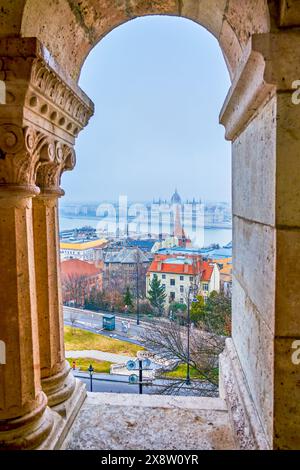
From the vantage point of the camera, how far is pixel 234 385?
6.79 ft

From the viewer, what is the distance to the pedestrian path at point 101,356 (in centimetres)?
682

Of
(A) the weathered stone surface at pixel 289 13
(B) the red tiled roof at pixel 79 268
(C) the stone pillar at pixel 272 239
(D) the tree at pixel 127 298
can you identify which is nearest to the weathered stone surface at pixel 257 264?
Result: (C) the stone pillar at pixel 272 239

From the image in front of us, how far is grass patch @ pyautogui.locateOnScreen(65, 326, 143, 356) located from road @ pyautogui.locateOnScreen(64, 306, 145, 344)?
0.33 feet

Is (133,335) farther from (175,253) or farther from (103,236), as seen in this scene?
(103,236)

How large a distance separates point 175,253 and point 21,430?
4.52 m

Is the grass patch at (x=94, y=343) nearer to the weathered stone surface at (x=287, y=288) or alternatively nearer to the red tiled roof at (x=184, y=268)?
the red tiled roof at (x=184, y=268)

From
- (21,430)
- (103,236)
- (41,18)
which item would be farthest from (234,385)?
(103,236)

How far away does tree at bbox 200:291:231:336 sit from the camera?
19.9 feet

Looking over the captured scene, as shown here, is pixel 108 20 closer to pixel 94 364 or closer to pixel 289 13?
pixel 289 13

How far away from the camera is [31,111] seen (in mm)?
1599

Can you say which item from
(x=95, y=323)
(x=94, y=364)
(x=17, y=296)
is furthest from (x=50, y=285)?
(x=94, y=364)

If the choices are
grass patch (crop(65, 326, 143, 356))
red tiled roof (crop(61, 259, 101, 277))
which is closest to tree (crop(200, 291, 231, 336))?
grass patch (crop(65, 326, 143, 356))

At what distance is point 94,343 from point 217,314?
239 centimetres

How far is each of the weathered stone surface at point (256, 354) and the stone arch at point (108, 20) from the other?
130cm
